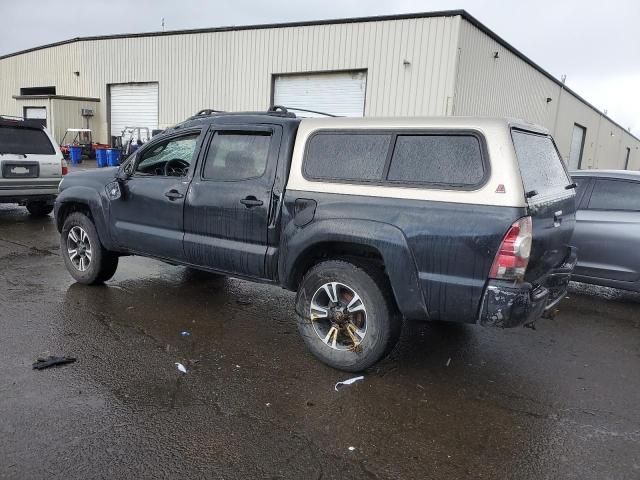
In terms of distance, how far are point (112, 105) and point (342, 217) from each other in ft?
82.8

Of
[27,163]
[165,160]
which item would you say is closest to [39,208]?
[27,163]

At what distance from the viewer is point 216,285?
20.0 ft

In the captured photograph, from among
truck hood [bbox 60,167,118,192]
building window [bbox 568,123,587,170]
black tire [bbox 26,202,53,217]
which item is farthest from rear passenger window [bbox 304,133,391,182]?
building window [bbox 568,123,587,170]

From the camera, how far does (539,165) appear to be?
376cm

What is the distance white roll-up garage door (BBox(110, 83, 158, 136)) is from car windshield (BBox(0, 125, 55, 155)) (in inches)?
579

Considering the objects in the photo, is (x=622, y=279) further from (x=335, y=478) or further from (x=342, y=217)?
(x=335, y=478)

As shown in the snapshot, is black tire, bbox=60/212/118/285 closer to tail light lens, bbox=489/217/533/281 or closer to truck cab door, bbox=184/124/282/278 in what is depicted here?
truck cab door, bbox=184/124/282/278

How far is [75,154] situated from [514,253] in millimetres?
23172

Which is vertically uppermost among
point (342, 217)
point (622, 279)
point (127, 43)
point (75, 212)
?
point (127, 43)

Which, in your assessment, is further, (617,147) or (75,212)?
(617,147)

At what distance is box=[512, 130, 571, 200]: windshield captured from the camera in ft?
11.2

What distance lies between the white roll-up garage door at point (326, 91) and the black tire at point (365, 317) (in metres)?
14.5

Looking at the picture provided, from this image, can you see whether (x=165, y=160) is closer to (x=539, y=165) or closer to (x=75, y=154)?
(x=539, y=165)

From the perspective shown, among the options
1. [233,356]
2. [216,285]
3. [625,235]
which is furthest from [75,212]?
[625,235]
